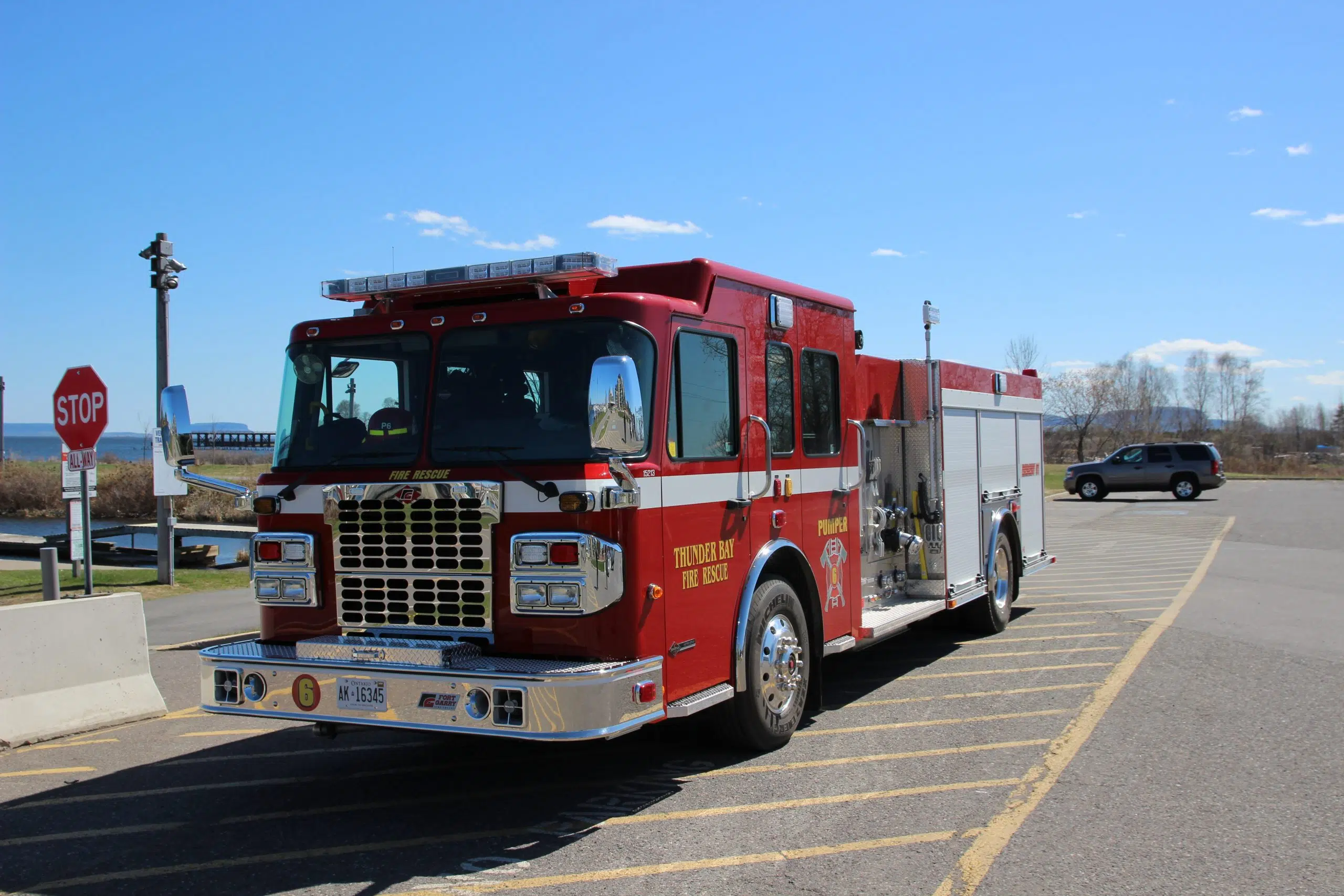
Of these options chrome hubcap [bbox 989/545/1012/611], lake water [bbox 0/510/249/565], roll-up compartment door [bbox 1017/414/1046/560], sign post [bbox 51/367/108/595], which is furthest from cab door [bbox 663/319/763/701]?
lake water [bbox 0/510/249/565]

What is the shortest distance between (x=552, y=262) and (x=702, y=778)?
114 inches

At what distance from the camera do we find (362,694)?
199 inches

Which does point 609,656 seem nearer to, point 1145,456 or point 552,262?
point 552,262

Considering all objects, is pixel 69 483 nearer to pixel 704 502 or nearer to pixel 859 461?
pixel 859 461

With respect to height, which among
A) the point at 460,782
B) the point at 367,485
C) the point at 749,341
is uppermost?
the point at 749,341

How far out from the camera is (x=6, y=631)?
7.13 meters

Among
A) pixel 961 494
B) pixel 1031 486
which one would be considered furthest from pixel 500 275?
pixel 1031 486

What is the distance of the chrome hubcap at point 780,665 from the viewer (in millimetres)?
6219

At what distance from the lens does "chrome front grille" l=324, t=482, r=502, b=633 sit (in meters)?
5.15

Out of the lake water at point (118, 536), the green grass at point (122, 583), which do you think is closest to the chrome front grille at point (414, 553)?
the green grass at point (122, 583)

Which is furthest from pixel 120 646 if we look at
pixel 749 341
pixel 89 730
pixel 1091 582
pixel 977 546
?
pixel 1091 582

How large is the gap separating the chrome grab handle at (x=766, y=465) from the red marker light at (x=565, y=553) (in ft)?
4.94

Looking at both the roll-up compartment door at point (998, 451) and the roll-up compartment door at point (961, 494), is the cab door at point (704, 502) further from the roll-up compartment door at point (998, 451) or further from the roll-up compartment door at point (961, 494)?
the roll-up compartment door at point (998, 451)

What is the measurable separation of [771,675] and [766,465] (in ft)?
4.05
